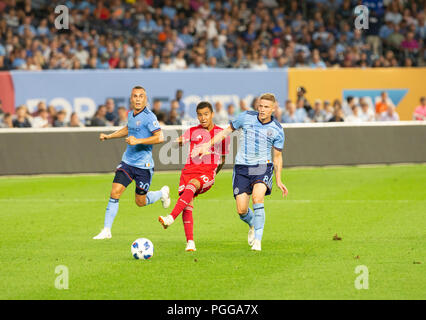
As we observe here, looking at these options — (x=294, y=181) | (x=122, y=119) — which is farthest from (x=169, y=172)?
(x=294, y=181)

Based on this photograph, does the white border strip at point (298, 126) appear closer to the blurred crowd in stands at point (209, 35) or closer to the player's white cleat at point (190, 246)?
the blurred crowd in stands at point (209, 35)

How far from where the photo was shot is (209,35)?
2798 centimetres

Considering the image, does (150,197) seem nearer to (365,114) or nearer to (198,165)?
(198,165)

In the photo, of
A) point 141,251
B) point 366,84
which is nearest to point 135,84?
point 366,84

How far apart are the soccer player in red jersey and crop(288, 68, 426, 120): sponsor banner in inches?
665

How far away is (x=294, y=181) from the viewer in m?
20.0

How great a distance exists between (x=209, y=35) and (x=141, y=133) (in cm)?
1627

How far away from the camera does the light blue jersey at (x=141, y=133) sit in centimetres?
1206

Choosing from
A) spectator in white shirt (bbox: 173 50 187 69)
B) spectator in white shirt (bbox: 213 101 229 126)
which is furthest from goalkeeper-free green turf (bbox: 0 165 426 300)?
spectator in white shirt (bbox: 173 50 187 69)

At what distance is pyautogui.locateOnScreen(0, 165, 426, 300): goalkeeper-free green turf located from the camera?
28.1 ft

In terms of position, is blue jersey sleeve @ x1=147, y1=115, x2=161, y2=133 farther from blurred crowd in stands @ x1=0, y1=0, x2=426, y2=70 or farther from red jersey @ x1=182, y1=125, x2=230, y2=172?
blurred crowd in stands @ x1=0, y1=0, x2=426, y2=70

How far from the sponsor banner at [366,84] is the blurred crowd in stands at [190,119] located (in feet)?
2.57

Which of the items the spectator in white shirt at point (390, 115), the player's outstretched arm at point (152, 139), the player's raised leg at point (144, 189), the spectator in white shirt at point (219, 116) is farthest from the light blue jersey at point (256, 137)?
the spectator in white shirt at point (390, 115)
